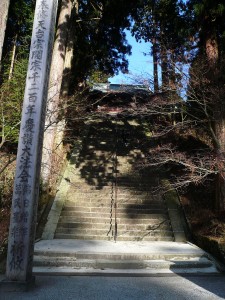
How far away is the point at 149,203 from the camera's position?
10.1 m

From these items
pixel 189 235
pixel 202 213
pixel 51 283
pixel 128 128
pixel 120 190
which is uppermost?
pixel 128 128

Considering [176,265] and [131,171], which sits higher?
[131,171]

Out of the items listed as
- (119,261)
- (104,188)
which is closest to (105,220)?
(104,188)

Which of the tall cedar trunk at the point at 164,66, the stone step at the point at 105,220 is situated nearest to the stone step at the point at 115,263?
the stone step at the point at 105,220

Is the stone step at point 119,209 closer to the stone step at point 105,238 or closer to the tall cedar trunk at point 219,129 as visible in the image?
the stone step at point 105,238

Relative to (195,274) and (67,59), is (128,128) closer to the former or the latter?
(67,59)

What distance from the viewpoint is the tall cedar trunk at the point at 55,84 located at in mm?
9712

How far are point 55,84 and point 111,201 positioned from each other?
424cm

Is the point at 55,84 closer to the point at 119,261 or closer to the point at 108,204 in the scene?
the point at 108,204

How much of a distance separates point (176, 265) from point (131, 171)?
6.16 metres

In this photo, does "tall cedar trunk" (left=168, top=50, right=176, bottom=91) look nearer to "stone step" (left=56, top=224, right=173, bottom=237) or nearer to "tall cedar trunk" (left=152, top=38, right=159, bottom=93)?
"tall cedar trunk" (left=152, top=38, right=159, bottom=93)

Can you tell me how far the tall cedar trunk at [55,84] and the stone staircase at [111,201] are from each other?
1.15m

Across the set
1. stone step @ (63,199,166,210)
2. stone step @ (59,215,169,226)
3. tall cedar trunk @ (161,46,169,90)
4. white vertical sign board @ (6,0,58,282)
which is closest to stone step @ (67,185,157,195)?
stone step @ (63,199,166,210)

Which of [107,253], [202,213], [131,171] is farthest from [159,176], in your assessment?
[107,253]
